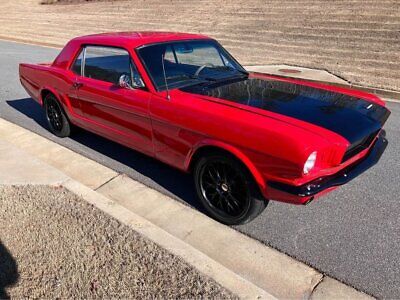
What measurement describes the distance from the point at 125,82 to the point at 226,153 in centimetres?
136

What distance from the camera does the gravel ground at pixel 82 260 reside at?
2555 millimetres

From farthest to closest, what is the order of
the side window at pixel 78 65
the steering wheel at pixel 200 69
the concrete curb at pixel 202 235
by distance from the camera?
the side window at pixel 78 65, the steering wheel at pixel 200 69, the concrete curb at pixel 202 235

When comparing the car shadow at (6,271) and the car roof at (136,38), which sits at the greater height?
the car roof at (136,38)

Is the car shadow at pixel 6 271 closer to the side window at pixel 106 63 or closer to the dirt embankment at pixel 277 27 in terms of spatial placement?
the side window at pixel 106 63

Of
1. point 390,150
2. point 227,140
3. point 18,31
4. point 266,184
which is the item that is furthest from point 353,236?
point 18,31

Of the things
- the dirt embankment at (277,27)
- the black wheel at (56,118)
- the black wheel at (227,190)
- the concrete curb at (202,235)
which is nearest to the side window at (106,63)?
the black wheel at (56,118)

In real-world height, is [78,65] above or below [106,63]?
below

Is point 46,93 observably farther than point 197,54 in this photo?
Yes

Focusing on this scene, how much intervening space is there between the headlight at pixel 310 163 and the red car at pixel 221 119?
1 centimetres

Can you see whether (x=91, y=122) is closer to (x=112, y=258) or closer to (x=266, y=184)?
(x=112, y=258)

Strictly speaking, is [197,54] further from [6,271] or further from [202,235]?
[6,271]

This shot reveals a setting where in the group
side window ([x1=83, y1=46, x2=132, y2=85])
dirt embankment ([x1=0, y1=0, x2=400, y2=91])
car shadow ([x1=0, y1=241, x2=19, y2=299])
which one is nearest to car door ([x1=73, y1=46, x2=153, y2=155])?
side window ([x1=83, y1=46, x2=132, y2=85])

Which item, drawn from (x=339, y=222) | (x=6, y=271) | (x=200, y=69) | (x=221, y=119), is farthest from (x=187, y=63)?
(x=6, y=271)

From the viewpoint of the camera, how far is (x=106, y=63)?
4469mm
